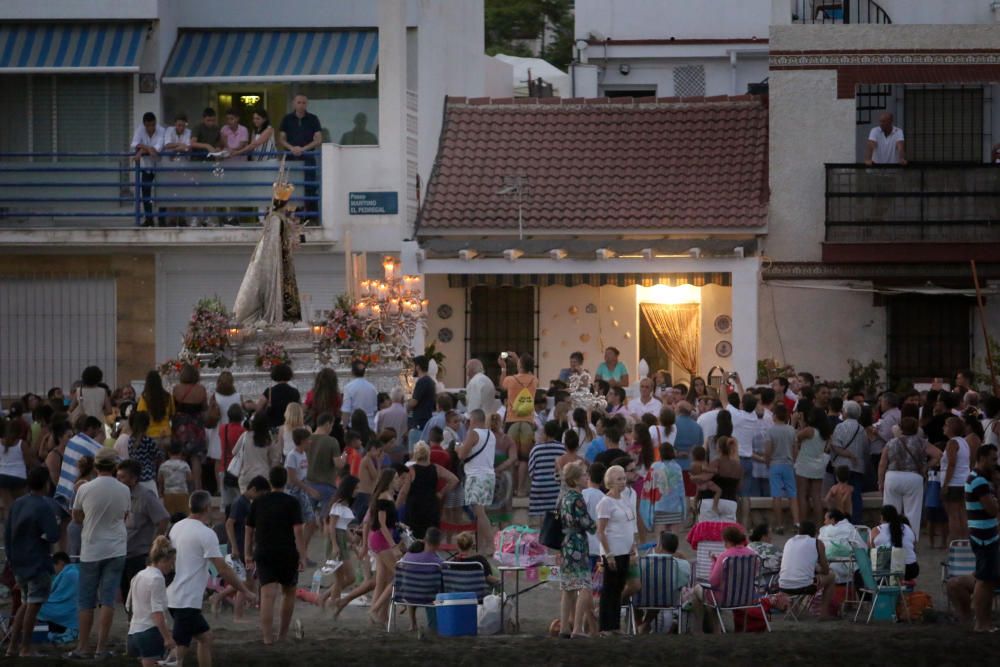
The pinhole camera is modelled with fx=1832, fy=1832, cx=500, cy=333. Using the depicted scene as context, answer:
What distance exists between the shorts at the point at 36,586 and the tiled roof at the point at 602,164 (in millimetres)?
13847

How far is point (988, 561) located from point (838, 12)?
18312mm

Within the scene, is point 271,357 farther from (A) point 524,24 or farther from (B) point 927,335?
(A) point 524,24

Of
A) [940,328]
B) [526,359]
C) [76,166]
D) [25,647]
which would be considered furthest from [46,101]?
[25,647]

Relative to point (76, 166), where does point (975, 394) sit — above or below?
below

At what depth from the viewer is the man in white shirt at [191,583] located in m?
12.6

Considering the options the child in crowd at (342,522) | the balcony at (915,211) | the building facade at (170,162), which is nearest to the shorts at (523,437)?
the child in crowd at (342,522)

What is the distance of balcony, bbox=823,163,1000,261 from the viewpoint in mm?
26250

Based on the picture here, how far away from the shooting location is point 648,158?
28.0 m

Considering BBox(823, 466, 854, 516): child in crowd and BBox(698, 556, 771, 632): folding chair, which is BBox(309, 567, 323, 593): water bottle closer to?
BBox(698, 556, 771, 632): folding chair

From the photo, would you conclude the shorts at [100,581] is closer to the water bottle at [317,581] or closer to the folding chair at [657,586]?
the water bottle at [317,581]

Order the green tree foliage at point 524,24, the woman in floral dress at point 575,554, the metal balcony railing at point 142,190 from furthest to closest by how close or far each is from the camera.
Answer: the green tree foliage at point 524,24 < the metal balcony railing at point 142,190 < the woman in floral dress at point 575,554

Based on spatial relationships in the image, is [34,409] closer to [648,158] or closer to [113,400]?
[113,400]

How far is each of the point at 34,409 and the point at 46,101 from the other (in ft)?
32.6

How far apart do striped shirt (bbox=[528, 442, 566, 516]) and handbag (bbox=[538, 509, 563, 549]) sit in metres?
2.58
